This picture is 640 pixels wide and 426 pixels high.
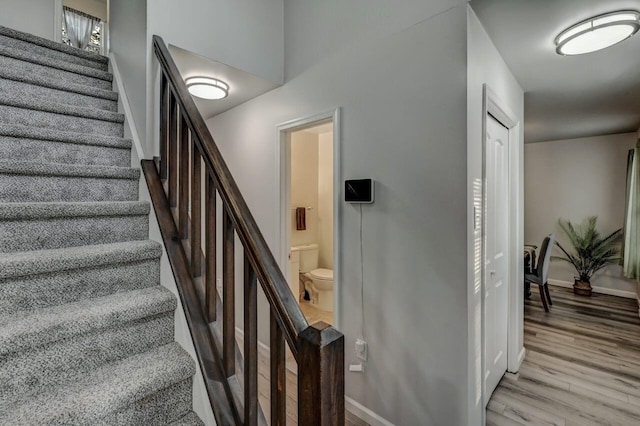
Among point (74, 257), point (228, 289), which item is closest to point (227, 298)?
point (228, 289)

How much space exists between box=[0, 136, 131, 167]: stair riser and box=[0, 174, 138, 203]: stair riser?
192 millimetres

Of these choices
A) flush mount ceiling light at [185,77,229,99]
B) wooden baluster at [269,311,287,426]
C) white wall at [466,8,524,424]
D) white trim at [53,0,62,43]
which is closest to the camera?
wooden baluster at [269,311,287,426]

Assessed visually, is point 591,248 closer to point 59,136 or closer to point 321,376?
point 321,376

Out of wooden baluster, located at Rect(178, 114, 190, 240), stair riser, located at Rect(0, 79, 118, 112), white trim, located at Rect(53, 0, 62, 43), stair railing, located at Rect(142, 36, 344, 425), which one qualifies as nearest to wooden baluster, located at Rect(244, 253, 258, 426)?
stair railing, located at Rect(142, 36, 344, 425)

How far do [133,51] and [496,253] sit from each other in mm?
2952

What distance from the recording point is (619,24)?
1.64m

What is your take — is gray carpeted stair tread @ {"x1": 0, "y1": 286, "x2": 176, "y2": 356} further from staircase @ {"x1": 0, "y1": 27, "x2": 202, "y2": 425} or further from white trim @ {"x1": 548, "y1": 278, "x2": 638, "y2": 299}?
white trim @ {"x1": 548, "y1": 278, "x2": 638, "y2": 299}

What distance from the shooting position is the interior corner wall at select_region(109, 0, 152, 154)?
1.94 m

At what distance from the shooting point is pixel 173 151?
5.28 feet

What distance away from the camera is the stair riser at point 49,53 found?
2189 mm

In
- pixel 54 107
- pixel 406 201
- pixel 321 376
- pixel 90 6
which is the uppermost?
pixel 90 6

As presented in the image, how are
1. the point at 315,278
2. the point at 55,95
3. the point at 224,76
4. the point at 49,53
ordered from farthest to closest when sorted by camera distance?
the point at 315,278 → the point at 224,76 → the point at 49,53 → the point at 55,95

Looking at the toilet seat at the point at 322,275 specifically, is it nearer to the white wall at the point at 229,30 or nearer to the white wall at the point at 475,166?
the white wall at the point at 475,166

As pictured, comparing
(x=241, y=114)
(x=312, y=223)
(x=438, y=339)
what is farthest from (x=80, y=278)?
(x=312, y=223)
